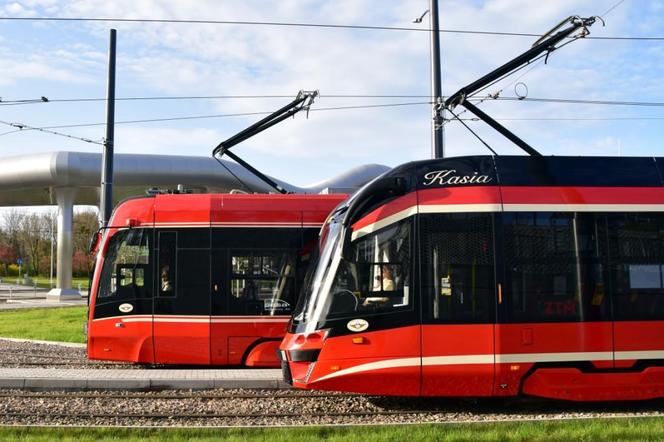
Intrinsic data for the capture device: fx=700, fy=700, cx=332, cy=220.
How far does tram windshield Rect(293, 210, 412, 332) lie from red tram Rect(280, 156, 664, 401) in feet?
0.05

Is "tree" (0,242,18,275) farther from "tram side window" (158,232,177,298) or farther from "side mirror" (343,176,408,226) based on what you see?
"side mirror" (343,176,408,226)

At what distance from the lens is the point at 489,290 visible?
29.8 ft

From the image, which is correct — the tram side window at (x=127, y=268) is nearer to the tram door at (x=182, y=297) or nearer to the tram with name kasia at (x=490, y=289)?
the tram door at (x=182, y=297)

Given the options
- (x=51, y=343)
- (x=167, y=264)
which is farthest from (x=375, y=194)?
(x=51, y=343)

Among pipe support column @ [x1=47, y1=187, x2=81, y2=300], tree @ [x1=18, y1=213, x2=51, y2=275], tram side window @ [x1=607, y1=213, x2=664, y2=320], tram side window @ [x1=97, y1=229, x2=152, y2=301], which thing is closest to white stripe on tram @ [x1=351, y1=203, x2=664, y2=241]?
tram side window @ [x1=607, y1=213, x2=664, y2=320]

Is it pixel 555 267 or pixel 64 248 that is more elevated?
pixel 64 248

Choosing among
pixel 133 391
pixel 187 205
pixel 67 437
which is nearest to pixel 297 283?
pixel 187 205

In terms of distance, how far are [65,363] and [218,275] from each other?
4.25 metres

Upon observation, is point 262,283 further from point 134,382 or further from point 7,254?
point 7,254

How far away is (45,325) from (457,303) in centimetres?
1770

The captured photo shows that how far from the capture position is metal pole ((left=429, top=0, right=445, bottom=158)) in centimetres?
1363

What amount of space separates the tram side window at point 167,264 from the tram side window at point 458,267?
16.7 ft

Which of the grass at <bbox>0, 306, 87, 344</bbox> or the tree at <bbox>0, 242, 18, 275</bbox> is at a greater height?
the tree at <bbox>0, 242, 18, 275</bbox>

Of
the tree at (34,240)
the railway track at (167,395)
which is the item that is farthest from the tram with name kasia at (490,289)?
the tree at (34,240)
